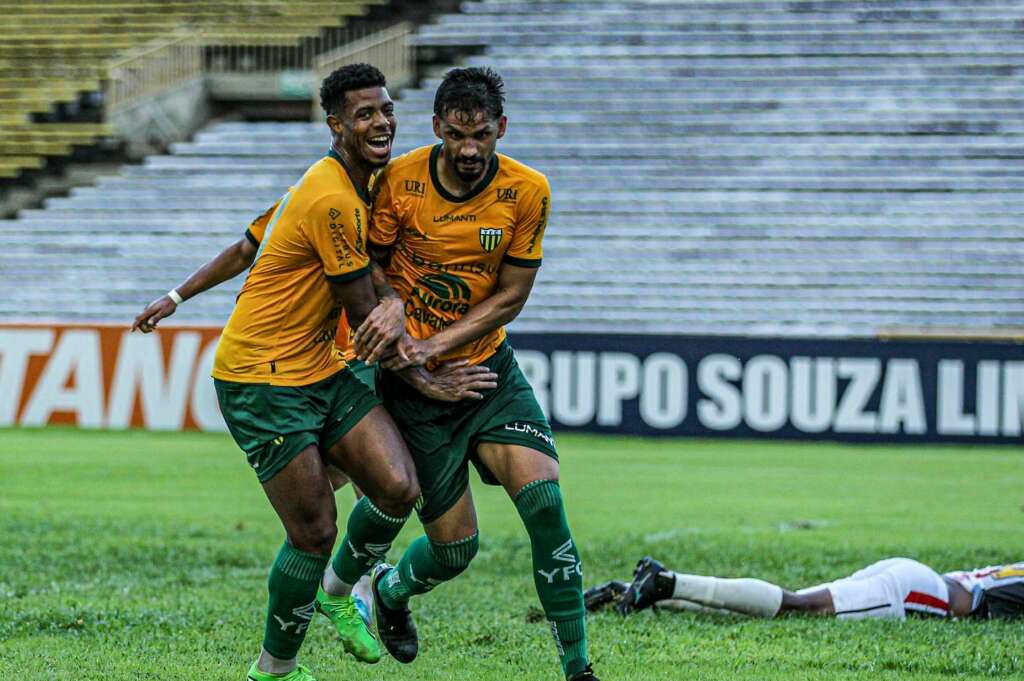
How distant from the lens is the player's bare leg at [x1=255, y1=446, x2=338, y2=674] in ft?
17.8

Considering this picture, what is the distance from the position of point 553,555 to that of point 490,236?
47.0 inches

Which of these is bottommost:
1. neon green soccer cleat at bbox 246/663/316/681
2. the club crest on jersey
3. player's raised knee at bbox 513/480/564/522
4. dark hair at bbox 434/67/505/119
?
neon green soccer cleat at bbox 246/663/316/681

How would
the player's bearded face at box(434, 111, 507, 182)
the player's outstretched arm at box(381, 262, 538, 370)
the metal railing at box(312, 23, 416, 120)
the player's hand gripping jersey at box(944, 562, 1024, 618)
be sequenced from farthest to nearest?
the metal railing at box(312, 23, 416, 120) < the player's hand gripping jersey at box(944, 562, 1024, 618) < the player's outstretched arm at box(381, 262, 538, 370) < the player's bearded face at box(434, 111, 507, 182)

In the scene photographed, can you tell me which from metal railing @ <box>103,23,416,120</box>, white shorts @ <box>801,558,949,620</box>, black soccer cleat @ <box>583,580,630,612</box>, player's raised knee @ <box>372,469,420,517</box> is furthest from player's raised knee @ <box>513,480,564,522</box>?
metal railing @ <box>103,23,416,120</box>

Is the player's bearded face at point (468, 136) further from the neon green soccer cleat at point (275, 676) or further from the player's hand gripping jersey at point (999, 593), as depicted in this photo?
the player's hand gripping jersey at point (999, 593)

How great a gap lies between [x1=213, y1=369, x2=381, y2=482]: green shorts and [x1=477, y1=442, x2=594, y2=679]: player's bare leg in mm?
624

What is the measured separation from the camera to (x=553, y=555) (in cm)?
554

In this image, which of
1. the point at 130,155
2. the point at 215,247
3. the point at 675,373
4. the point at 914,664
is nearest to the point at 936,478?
the point at 675,373

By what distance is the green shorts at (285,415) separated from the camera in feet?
17.9

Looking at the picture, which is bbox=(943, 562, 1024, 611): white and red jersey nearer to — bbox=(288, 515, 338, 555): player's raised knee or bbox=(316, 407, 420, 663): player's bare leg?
bbox=(316, 407, 420, 663): player's bare leg

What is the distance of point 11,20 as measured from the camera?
29172 millimetres

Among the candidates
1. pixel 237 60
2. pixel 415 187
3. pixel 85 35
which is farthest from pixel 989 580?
pixel 85 35

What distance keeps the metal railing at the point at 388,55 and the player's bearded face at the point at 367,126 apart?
810 inches

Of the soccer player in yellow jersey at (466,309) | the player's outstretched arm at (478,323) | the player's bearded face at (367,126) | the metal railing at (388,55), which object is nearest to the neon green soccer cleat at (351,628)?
the soccer player in yellow jersey at (466,309)
